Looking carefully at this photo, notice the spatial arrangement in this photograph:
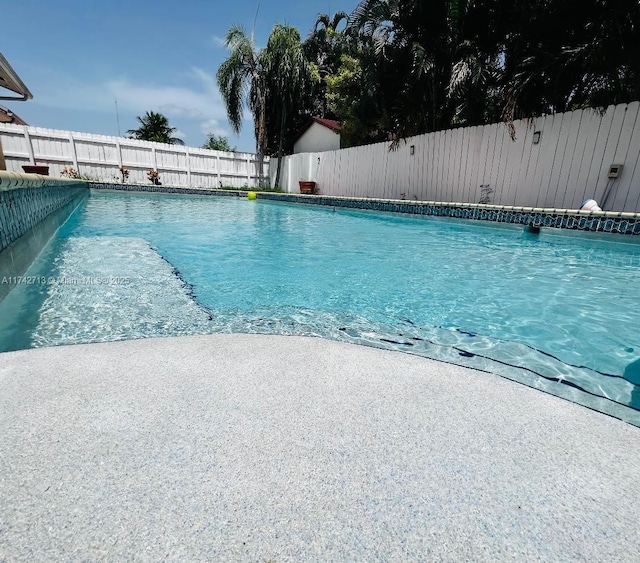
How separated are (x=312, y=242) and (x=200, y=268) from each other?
8.06 feet

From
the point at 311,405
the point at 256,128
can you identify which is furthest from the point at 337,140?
the point at 311,405

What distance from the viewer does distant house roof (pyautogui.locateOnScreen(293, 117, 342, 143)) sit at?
18234mm

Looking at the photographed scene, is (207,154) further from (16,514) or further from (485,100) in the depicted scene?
(16,514)

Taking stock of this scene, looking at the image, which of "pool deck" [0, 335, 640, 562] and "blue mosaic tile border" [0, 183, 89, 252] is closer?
"pool deck" [0, 335, 640, 562]

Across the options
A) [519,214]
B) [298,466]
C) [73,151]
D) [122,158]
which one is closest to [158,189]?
[122,158]

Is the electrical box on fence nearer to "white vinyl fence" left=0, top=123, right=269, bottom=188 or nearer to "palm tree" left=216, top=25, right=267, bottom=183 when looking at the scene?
"palm tree" left=216, top=25, right=267, bottom=183

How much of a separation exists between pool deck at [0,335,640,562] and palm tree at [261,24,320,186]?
19.1m

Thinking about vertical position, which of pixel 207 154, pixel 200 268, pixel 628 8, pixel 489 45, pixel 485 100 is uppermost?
pixel 489 45

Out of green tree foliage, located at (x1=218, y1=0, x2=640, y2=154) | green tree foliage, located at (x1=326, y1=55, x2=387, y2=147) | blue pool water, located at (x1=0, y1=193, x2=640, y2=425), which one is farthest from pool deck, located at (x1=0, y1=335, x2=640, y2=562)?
green tree foliage, located at (x1=326, y1=55, x2=387, y2=147)

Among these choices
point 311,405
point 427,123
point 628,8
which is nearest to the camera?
point 311,405

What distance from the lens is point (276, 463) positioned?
1113 millimetres

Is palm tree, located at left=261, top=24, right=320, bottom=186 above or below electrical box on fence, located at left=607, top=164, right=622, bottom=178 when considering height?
above

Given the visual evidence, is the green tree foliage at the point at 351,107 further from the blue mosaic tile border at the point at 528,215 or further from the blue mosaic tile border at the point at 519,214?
the blue mosaic tile border at the point at 528,215

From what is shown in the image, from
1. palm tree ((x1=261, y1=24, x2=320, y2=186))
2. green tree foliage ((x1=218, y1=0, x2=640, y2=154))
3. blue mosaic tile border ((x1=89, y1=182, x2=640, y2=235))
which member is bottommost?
blue mosaic tile border ((x1=89, y1=182, x2=640, y2=235))
